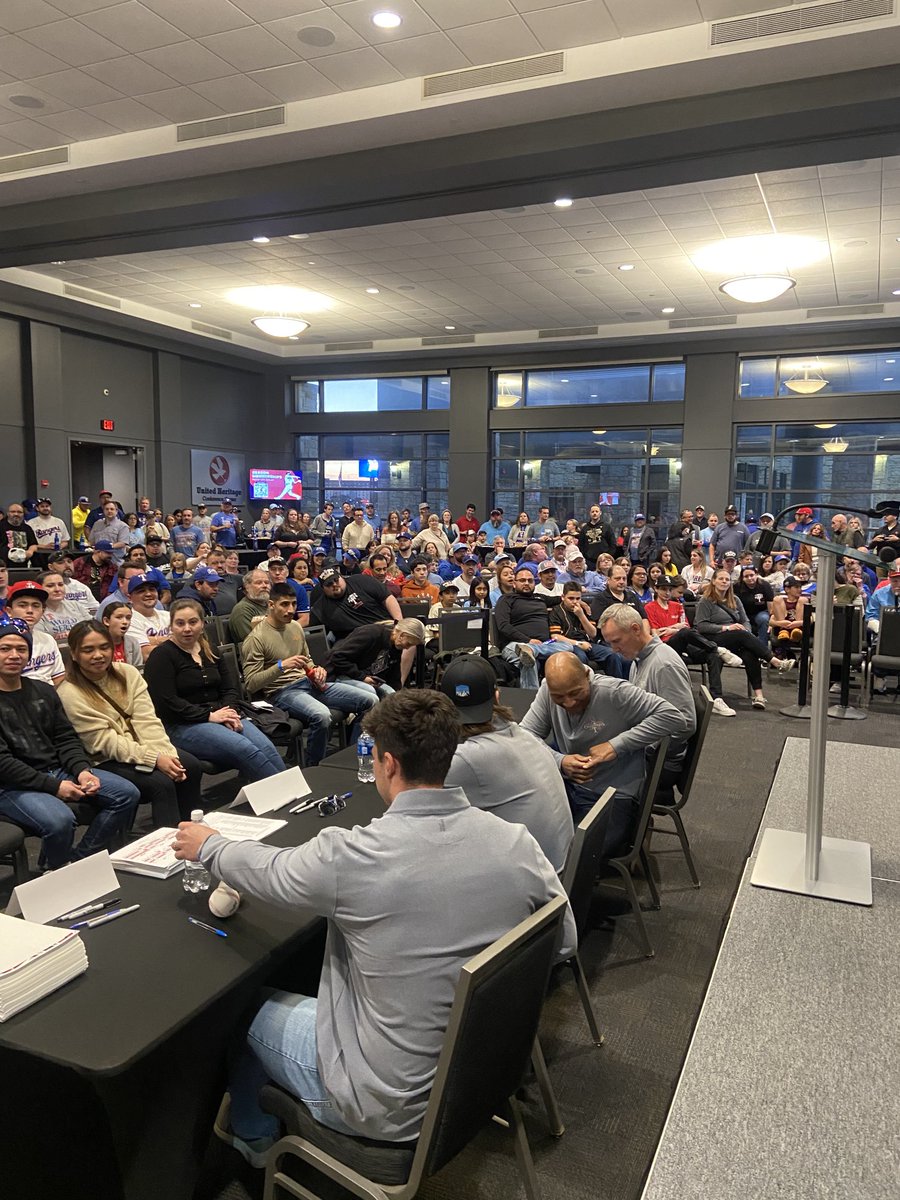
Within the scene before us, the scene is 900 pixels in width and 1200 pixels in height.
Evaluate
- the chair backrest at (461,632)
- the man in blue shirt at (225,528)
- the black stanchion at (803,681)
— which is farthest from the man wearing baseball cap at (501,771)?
the man in blue shirt at (225,528)

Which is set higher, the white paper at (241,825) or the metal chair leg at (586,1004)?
the white paper at (241,825)

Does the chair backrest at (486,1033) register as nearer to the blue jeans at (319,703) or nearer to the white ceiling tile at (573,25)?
the blue jeans at (319,703)

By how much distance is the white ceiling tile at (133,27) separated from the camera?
4883mm

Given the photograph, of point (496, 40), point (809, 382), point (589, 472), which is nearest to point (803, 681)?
point (496, 40)

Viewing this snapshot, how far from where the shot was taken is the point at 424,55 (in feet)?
17.3

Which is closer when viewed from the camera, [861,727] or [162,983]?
[162,983]

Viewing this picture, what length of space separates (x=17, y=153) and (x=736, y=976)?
27.2ft

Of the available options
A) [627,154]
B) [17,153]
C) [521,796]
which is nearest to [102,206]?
[17,153]

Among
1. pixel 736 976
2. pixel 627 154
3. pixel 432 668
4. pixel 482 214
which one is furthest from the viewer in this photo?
pixel 482 214

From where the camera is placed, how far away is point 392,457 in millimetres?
17062

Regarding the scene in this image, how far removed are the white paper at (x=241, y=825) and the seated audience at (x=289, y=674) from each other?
2310 mm

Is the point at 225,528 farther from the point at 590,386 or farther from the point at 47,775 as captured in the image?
the point at 47,775

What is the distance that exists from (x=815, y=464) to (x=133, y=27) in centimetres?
1181

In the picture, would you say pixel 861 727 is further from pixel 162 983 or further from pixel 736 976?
pixel 162 983
